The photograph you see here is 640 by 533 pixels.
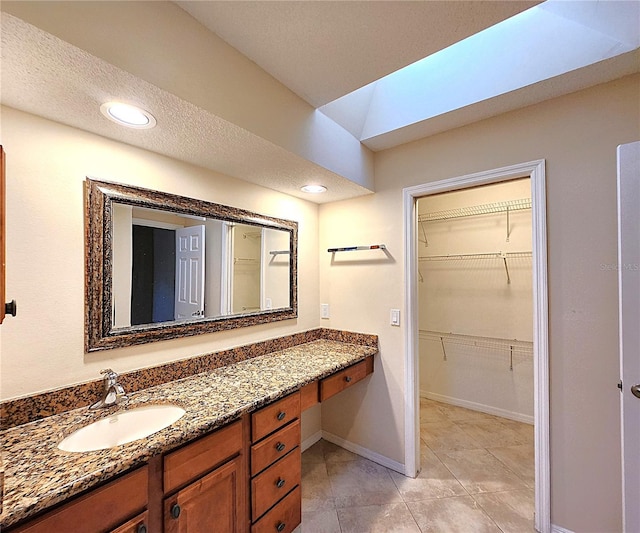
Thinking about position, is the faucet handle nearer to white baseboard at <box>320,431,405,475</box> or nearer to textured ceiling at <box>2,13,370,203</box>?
textured ceiling at <box>2,13,370,203</box>

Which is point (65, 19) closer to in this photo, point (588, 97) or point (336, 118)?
point (336, 118)

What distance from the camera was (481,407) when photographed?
3094 millimetres

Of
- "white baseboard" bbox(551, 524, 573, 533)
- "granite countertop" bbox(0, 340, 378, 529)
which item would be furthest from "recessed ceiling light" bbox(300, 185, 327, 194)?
"white baseboard" bbox(551, 524, 573, 533)

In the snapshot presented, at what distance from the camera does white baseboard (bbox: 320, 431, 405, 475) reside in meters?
2.17

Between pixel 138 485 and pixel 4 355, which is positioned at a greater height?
pixel 4 355

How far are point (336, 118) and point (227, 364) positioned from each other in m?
1.70

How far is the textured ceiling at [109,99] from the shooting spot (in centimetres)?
85

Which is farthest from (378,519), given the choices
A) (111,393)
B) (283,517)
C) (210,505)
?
(111,393)

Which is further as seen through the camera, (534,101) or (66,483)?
(534,101)

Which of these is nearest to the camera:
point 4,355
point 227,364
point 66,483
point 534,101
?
point 66,483

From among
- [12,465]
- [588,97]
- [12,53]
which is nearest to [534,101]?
[588,97]

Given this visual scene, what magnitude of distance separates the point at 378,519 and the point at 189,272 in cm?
182

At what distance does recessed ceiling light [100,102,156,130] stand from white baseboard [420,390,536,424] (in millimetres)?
3650

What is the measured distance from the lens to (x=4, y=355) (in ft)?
3.58
